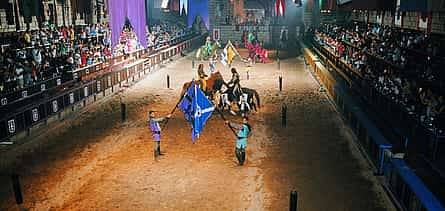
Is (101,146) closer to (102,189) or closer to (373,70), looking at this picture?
(102,189)

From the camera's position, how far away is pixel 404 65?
51.5 feet

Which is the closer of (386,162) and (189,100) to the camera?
(386,162)

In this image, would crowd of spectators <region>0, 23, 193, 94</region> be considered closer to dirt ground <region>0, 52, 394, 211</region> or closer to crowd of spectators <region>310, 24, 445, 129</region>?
dirt ground <region>0, 52, 394, 211</region>

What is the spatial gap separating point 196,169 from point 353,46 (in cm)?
1653

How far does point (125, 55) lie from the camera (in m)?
28.5

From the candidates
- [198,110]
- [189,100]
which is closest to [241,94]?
[189,100]

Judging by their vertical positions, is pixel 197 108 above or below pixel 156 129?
above

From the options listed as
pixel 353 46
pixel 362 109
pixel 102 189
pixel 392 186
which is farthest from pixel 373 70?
pixel 102 189

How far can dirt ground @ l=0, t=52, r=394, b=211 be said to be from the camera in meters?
9.69

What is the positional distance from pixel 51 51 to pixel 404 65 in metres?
18.0

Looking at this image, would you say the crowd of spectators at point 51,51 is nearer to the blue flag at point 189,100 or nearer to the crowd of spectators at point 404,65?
the blue flag at point 189,100

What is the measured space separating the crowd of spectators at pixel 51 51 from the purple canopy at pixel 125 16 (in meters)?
1.89

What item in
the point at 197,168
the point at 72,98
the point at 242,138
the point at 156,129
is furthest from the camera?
the point at 72,98

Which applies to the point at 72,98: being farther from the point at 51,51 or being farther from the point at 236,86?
the point at 236,86
